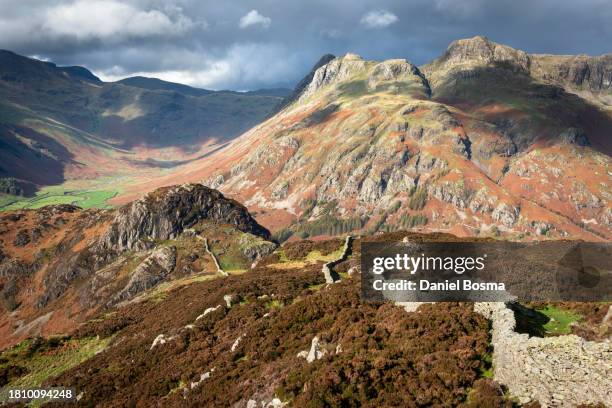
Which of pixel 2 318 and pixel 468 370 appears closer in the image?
pixel 468 370

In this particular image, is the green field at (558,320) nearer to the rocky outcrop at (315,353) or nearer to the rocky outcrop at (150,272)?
the rocky outcrop at (315,353)

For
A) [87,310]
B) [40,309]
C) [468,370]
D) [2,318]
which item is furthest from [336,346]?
[2,318]

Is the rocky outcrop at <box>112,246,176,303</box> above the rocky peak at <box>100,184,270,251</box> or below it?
below

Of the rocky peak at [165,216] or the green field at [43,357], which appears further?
the rocky peak at [165,216]

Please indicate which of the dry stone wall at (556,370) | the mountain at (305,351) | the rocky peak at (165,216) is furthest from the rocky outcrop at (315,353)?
Answer: the rocky peak at (165,216)

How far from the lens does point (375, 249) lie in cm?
4706

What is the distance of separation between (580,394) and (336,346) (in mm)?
11830

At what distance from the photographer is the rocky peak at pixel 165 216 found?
14062cm

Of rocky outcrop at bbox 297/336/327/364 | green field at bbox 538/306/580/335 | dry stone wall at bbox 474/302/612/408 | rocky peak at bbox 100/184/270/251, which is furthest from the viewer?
rocky peak at bbox 100/184/270/251

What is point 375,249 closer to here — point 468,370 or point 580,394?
point 468,370

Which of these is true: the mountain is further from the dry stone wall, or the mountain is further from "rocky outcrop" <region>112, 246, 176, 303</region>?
"rocky outcrop" <region>112, 246, 176, 303</region>

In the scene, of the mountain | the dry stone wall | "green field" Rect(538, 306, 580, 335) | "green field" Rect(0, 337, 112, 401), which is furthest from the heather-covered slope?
the dry stone wall

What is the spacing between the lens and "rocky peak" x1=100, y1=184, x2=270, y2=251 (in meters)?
141

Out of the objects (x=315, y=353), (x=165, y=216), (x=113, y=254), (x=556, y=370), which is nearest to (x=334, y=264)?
(x=315, y=353)
